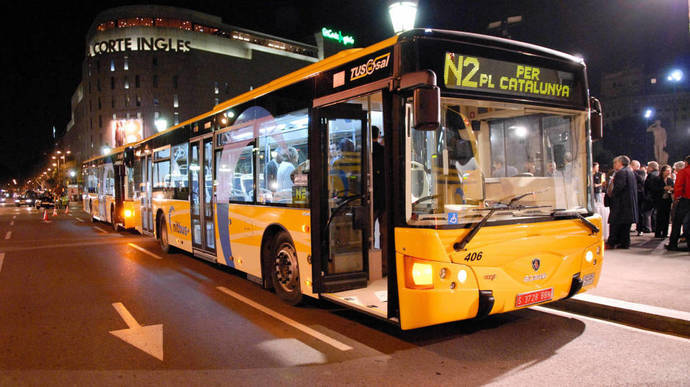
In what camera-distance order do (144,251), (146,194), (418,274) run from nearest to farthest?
(418,274) < (144,251) < (146,194)

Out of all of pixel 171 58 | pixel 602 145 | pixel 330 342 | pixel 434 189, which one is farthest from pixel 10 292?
pixel 171 58

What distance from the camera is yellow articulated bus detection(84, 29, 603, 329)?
16.0 ft

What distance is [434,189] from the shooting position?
4871mm

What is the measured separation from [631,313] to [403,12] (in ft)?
20.8

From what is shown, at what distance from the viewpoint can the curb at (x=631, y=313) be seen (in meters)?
5.61

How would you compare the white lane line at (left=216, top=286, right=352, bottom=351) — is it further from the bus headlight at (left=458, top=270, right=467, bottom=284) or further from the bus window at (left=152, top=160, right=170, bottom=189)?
the bus window at (left=152, top=160, right=170, bottom=189)

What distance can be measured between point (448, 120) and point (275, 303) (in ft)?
12.4

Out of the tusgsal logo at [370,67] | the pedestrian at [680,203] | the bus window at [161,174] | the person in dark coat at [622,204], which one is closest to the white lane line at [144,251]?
the bus window at [161,174]

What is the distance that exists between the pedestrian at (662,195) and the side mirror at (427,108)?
33.2 feet

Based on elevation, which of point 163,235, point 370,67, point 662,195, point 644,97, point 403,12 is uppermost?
point 644,97

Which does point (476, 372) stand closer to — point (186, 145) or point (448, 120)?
point (448, 120)

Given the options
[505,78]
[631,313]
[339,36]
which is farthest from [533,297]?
→ [339,36]

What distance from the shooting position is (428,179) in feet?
16.0

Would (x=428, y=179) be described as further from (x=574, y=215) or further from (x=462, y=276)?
(x=574, y=215)
